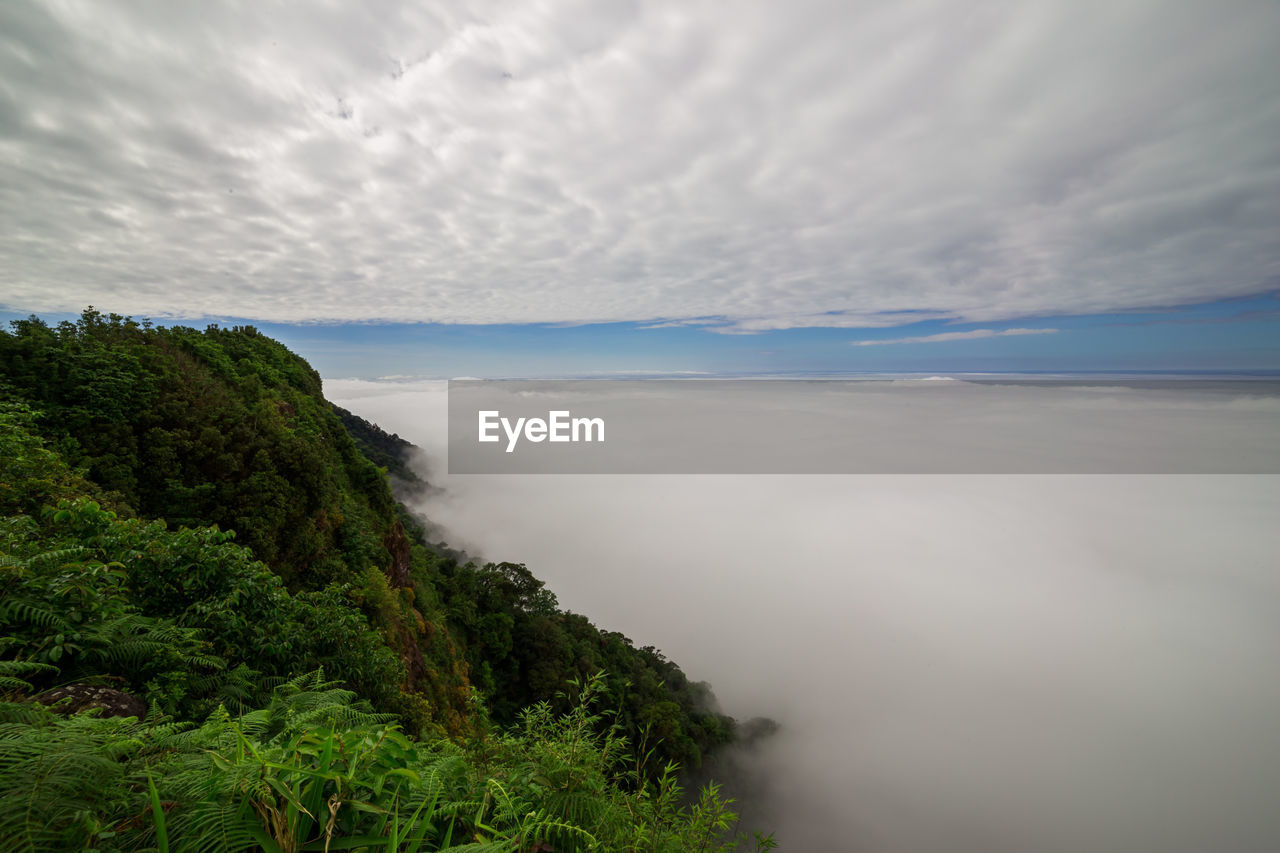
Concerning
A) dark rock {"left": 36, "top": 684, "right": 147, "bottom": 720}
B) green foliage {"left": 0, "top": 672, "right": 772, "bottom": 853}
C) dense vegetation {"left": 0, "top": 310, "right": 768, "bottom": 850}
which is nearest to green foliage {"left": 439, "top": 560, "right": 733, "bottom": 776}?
dense vegetation {"left": 0, "top": 310, "right": 768, "bottom": 850}

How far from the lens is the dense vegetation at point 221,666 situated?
1.91 m

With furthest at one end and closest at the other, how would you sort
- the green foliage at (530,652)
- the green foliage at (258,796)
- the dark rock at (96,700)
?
1. the green foliage at (530,652)
2. the dark rock at (96,700)
3. the green foliage at (258,796)

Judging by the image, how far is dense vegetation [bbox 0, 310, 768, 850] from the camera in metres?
1.91

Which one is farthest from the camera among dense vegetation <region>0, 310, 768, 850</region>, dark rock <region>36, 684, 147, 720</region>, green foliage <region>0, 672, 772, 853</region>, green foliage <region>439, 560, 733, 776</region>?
green foliage <region>439, 560, 733, 776</region>

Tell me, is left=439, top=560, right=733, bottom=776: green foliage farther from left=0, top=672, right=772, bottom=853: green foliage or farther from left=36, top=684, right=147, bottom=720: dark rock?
left=0, top=672, right=772, bottom=853: green foliage

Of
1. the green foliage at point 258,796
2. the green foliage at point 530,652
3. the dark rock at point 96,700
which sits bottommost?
the green foliage at point 530,652

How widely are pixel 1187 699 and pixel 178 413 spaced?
222939 millimetres

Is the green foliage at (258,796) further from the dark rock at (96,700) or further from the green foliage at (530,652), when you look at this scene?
the green foliage at (530,652)

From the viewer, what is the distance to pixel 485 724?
574 inches

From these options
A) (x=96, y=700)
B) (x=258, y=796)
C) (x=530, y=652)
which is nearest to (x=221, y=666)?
(x=96, y=700)

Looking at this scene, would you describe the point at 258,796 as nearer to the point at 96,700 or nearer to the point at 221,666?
the point at 96,700

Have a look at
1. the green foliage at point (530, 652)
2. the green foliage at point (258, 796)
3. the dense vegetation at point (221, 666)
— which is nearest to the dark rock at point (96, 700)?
the dense vegetation at point (221, 666)

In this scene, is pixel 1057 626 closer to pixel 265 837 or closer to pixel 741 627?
pixel 741 627

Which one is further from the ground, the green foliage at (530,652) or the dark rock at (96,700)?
the dark rock at (96,700)
